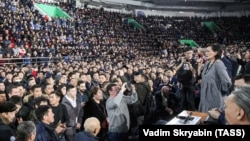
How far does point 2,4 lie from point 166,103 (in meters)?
A: 15.3

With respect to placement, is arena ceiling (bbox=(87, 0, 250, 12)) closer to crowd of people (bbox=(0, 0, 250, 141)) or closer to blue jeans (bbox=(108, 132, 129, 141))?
crowd of people (bbox=(0, 0, 250, 141))

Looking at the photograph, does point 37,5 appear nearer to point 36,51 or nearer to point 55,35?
point 55,35

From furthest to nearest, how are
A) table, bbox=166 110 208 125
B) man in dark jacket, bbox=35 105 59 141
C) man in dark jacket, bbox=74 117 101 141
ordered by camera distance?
man in dark jacket, bbox=35 105 59 141 → man in dark jacket, bbox=74 117 101 141 → table, bbox=166 110 208 125

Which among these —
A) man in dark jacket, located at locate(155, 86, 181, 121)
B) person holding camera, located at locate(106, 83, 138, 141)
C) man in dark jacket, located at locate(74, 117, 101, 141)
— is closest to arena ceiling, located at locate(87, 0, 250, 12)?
man in dark jacket, located at locate(155, 86, 181, 121)

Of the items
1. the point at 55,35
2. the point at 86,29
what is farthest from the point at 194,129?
the point at 86,29

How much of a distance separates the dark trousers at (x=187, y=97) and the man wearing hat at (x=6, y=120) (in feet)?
15.4

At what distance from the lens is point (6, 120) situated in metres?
4.73

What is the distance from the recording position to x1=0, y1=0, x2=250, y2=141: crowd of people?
4.66 m

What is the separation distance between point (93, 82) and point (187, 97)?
248 centimetres

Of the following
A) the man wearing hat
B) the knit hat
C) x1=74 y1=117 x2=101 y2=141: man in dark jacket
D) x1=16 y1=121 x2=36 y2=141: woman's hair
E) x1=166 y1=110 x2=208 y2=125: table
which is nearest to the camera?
x1=166 y1=110 x2=208 y2=125: table

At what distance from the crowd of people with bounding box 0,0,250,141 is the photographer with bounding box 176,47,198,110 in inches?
0.9

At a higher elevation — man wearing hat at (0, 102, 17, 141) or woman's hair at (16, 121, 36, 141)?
woman's hair at (16, 121, 36, 141)

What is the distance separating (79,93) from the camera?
274 inches

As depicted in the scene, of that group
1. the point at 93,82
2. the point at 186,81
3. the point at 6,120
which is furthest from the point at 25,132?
the point at 93,82
